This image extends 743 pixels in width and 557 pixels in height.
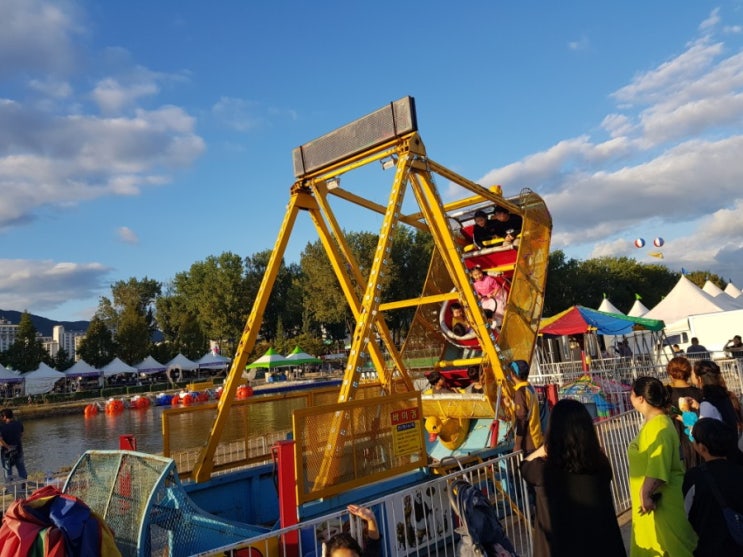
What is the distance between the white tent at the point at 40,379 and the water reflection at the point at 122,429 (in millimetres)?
8862

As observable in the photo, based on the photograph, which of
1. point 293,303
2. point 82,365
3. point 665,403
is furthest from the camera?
point 293,303

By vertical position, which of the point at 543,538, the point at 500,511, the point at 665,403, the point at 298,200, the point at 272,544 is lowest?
the point at 500,511

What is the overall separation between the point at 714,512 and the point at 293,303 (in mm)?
66582

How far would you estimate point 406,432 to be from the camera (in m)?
6.03

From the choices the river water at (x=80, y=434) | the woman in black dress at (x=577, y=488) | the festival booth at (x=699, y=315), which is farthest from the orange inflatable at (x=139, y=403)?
the woman in black dress at (x=577, y=488)

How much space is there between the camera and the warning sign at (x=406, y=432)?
588cm

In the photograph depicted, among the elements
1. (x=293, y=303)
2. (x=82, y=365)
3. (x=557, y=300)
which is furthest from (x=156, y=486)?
(x=293, y=303)

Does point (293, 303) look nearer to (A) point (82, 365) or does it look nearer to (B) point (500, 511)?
(A) point (82, 365)

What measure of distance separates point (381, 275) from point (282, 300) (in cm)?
6499

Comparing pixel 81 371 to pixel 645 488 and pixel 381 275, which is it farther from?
pixel 645 488

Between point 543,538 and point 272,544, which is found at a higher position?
point 543,538

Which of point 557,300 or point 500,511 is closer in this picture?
point 500,511

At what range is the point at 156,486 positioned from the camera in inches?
184

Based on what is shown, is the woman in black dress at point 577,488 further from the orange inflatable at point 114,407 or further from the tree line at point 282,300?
the tree line at point 282,300
